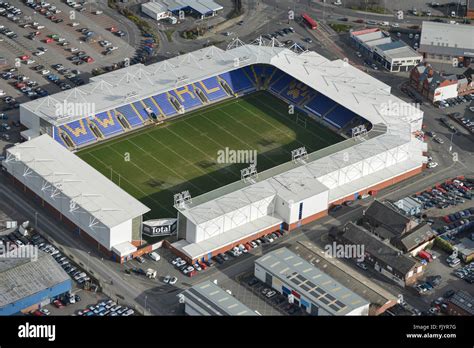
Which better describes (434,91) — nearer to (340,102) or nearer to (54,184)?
(340,102)

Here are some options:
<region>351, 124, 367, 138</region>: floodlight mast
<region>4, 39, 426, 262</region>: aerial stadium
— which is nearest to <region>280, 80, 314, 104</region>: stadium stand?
<region>4, 39, 426, 262</region>: aerial stadium

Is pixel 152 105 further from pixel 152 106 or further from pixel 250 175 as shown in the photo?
pixel 250 175

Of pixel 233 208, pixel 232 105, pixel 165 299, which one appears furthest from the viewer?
pixel 232 105

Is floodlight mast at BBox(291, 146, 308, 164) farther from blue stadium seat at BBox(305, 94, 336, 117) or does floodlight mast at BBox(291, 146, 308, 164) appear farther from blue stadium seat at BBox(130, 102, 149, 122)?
blue stadium seat at BBox(130, 102, 149, 122)

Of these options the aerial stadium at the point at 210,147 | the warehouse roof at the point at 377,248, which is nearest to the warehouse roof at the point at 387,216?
the warehouse roof at the point at 377,248

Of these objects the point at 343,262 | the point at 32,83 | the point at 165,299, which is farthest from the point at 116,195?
the point at 32,83

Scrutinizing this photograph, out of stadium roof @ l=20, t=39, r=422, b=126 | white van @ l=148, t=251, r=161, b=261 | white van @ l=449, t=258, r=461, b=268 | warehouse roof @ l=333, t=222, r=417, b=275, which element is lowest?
white van @ l=148, t=251, r=161, b=261
